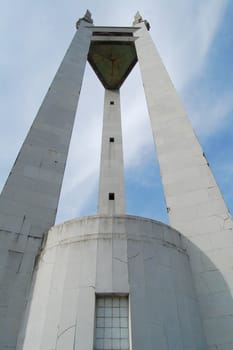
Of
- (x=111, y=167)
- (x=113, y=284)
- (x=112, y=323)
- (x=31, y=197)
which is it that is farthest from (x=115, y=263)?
(x=111, y=167)

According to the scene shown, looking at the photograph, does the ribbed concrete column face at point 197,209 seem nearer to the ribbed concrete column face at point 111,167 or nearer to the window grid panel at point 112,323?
the window grid panel at point 112,323

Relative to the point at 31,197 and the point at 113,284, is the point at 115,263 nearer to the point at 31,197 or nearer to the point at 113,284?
the point at 113,284

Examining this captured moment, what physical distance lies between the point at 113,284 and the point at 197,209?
5060 millimetres

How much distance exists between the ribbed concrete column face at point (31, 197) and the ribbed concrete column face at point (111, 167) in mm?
5544

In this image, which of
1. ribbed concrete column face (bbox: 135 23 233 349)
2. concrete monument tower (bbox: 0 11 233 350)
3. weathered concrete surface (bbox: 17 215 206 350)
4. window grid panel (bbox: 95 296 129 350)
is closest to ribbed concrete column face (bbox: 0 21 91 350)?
concrete monument tower (bbox: 0 11 233 350)

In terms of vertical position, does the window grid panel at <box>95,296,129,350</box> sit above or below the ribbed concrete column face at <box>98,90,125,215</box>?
below

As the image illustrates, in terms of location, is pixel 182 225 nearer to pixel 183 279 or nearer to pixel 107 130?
pixel 183 279

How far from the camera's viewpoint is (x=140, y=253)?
828 centimetres

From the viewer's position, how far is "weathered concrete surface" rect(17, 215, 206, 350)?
684 cm

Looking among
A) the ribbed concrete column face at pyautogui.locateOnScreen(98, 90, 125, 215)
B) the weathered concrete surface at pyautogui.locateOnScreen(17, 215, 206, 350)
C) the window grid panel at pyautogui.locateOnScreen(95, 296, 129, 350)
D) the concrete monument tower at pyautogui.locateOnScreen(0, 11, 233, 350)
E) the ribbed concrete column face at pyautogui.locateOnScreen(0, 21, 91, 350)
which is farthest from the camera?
the ribbed concrete column face at pyautogui.locateOnScreen(98, 90, 125, 215)

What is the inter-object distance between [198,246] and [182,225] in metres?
1.07

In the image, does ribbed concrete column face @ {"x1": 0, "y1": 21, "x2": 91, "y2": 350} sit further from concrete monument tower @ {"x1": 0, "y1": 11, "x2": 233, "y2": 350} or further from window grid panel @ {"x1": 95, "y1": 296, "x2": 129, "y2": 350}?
window grid panel @ {"x1": 95, "y1": 296, "x2": 129, "y2": 350}

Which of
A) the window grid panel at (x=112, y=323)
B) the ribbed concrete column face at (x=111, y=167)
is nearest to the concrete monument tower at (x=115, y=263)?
the window grid panel at (x=112, y=323)

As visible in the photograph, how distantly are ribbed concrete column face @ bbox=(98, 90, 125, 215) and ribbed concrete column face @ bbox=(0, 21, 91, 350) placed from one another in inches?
218
